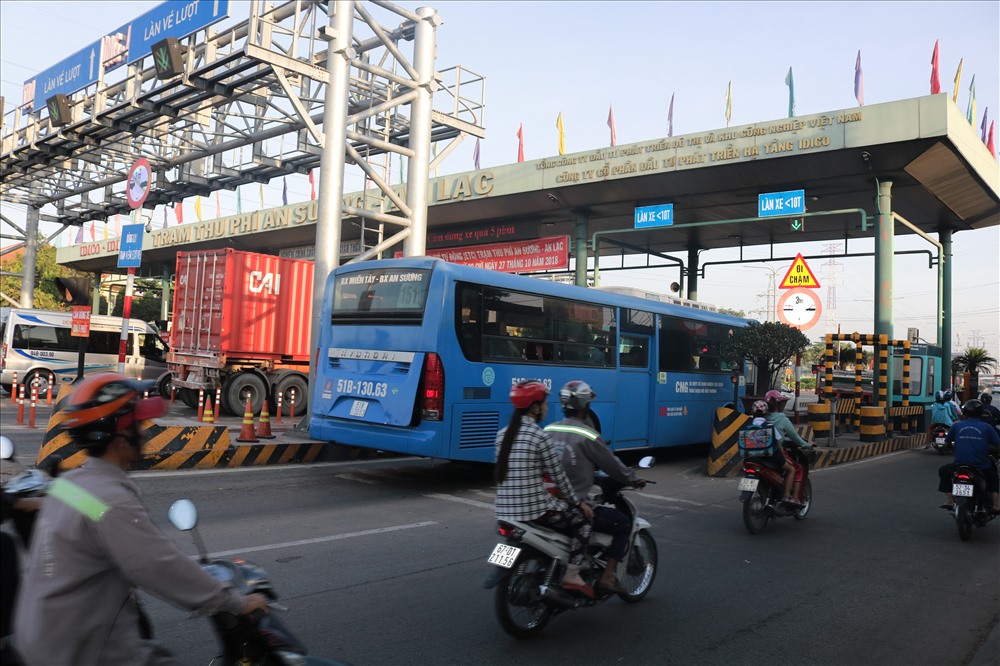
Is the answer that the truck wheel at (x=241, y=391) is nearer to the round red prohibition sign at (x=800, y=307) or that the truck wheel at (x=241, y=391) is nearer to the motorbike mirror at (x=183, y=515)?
the round red prohibition sign at (x=800, y=307)

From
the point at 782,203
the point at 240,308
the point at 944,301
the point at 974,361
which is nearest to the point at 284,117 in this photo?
the point at 240,308

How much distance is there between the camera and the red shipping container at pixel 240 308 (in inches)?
643

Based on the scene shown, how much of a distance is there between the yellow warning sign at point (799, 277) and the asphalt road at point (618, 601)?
447 centimetres

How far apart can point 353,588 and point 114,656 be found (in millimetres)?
3189

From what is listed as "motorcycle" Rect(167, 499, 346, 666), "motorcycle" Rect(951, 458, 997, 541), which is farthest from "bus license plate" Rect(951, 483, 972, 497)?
"motorcycle" Rect(167, 499, 346, 666)

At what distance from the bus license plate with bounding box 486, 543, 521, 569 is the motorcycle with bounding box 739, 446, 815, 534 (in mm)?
4024

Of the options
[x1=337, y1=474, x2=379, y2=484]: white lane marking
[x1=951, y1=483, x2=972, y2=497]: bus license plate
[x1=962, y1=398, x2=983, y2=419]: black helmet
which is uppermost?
[x1=962, y1=398, x2=983, y2=419]: black helmet

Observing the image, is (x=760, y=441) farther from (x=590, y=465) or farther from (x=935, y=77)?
(x=935, y=77)

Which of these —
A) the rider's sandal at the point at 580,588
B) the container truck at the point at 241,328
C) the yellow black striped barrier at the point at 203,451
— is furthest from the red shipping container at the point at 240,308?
the rider's sandal at the point at 580,588

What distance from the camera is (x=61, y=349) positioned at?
2016 centimetres

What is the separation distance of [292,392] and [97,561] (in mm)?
15914

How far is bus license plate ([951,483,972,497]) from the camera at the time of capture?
301 inches

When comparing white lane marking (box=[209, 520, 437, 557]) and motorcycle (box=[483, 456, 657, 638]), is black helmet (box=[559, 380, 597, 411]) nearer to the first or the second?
motorcycle (box=[483, 456, 657, 638])

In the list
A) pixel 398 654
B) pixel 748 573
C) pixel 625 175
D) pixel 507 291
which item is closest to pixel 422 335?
pixel 507 291
